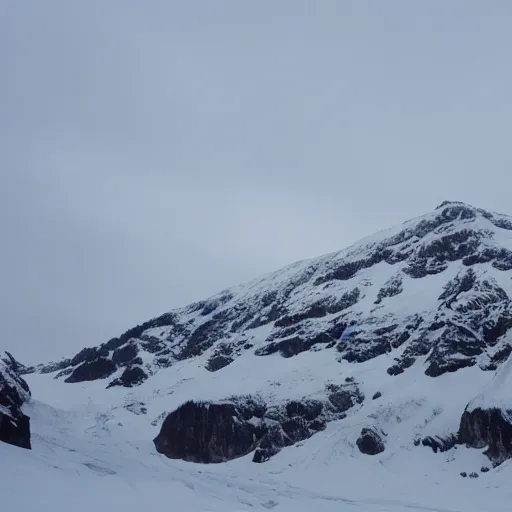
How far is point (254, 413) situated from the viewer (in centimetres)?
6594

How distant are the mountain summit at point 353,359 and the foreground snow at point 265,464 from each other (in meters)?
0.42

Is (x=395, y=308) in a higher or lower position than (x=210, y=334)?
higher

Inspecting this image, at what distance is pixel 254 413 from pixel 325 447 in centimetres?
1199

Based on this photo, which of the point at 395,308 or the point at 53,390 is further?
the point at 53,390

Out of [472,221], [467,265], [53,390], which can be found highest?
[472,221]

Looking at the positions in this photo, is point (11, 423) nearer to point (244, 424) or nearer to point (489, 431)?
point (244, 424)

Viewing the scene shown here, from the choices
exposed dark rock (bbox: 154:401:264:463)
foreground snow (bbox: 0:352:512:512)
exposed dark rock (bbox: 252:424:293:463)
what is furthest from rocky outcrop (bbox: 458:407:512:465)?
exposed dark rock (bbox: 154:401:264:463)

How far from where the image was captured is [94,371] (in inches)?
4402

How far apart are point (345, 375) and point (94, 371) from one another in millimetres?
60950

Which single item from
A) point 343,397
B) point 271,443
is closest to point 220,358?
point 343,397

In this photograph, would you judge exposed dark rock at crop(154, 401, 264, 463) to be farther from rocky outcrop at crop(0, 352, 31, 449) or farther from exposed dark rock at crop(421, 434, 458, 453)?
rocky outcrop at crop(0, 352, 31, 449)

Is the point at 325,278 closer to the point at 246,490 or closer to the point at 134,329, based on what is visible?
the point at 134,329

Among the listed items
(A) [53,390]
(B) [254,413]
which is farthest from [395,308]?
(A) [53,390]

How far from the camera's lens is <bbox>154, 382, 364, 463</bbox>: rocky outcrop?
204ft
